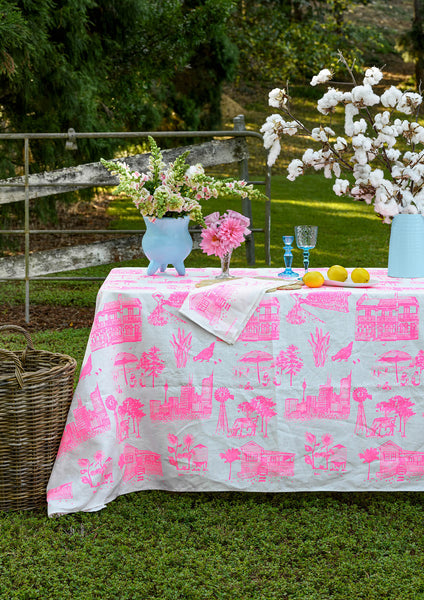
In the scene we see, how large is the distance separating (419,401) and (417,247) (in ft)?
2.08

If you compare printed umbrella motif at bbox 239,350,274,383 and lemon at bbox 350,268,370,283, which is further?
lemon at bbox 350,268,370,283

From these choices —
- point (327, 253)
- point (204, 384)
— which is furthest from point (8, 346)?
point (327, 253)

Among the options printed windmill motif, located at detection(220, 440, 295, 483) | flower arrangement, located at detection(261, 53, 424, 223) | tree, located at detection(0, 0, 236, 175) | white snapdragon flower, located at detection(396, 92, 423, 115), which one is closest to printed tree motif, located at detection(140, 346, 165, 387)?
printed windmill motif, located at detection(220, 440, 295, 483)

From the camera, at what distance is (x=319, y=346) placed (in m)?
2.70

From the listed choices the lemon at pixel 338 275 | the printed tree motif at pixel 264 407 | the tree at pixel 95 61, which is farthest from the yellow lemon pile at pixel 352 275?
the tree at pixel 95 61

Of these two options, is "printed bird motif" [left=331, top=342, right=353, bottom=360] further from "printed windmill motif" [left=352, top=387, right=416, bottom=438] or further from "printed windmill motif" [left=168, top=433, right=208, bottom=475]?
"printed windmill motif" [left=168, top=433, right=208, bottom=475]

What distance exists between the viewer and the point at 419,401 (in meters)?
2.74

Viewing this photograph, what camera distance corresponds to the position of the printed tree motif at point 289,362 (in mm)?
2705

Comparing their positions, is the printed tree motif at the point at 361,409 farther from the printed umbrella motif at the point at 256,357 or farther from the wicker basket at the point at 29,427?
the wicker basket at the point at 29,427

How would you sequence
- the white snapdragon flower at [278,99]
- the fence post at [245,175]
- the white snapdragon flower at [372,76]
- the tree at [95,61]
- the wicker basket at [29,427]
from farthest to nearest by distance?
the tree at [95,61] → the fence post at [245,175] → the white snapdragon flower at [278,99] → the white snapdragon flower at [372,76] → the wicker basket at [29,427]

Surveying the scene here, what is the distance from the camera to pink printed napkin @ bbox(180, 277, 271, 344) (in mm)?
2670

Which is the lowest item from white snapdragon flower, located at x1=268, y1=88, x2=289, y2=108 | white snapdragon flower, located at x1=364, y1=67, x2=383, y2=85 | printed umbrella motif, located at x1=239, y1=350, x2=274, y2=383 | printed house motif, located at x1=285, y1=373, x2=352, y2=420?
printed house motif, located at x1=285, y1=373, x2=352, y2=420

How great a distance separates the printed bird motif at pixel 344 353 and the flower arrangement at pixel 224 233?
548mm

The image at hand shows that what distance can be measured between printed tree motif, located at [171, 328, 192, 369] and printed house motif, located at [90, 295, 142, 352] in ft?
0.43
